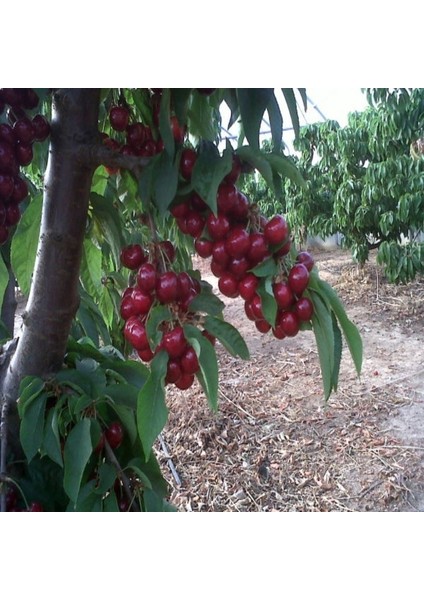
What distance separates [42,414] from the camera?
436 mm

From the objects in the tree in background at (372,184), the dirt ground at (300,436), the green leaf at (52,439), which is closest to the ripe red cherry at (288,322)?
the green leaf at (52,439)

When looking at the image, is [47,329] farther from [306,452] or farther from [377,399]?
[377,399]

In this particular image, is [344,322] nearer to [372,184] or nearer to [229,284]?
[229,284]

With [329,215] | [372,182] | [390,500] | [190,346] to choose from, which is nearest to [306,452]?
[390,500]

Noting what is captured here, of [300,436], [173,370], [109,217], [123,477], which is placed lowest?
[300,436]

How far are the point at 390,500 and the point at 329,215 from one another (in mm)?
3058

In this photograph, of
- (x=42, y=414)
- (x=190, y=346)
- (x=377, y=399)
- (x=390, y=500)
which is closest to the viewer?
(x=190, y=346)

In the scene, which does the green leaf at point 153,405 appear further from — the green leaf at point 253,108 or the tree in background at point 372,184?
the tree in background at point 372,184

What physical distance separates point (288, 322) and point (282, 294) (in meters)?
0.02

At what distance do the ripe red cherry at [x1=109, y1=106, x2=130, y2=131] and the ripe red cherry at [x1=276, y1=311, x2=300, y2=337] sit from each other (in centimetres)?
21

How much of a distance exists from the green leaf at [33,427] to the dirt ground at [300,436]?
1119 millimetres

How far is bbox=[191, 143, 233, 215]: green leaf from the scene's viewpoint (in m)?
0.32

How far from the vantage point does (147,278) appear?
35 cm

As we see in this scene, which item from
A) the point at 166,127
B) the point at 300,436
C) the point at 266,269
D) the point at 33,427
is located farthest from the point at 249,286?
the point at 300,436
